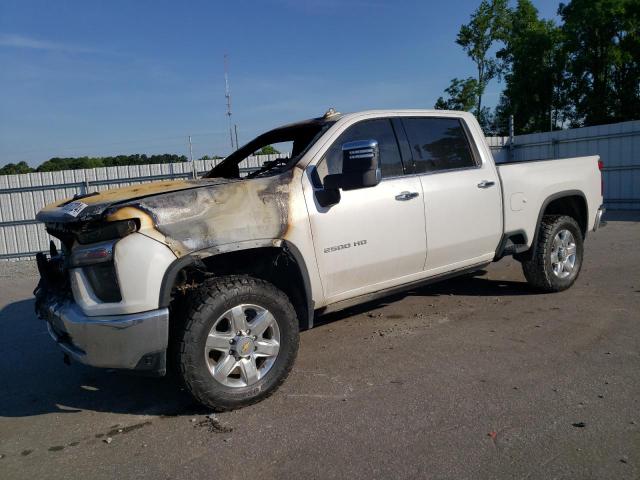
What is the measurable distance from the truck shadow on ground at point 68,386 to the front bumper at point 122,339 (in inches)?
22.3

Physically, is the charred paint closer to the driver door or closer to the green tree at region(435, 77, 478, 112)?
the driver door

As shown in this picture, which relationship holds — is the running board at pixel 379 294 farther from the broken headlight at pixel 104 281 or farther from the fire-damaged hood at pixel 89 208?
the broken headlight at pixel 104 281

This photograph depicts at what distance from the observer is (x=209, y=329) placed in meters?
3.23

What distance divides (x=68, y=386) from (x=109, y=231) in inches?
71.0

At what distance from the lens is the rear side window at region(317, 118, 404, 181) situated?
13.1 feet

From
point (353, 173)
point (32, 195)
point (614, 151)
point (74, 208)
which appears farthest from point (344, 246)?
point (614, 151)

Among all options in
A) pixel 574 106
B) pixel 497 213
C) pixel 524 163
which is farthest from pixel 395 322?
pixel 574 106

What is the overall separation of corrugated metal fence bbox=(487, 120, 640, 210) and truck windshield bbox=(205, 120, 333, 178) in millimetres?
11147

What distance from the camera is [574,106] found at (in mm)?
29328

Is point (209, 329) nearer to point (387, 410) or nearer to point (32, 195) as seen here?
point (387, 410)

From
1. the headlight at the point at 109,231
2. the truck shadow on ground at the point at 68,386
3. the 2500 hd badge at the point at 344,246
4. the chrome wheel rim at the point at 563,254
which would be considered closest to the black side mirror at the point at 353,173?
the 2500 hd badge at the point at 344,246

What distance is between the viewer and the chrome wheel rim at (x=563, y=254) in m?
5.68

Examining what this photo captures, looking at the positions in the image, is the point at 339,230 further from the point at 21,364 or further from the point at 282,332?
the point at 21,364

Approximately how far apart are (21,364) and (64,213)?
7.26 feet
